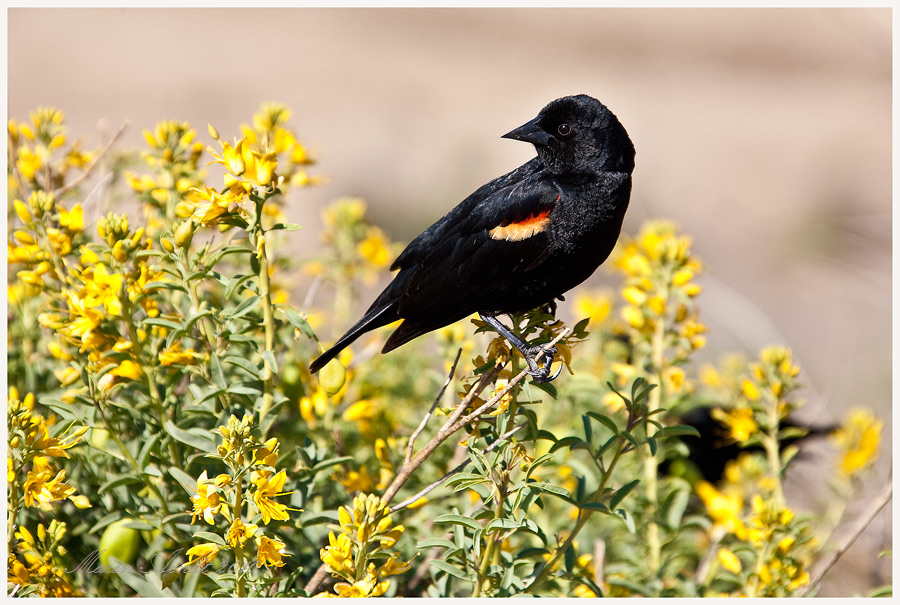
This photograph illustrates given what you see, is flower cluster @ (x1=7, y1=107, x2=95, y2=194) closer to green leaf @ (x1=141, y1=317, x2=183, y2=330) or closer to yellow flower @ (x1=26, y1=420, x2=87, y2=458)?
green leaf @ (x1=141, y1=317, x2=183, y2=330)

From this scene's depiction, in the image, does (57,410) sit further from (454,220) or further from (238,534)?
(454,220)

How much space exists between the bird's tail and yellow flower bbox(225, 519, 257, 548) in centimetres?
63

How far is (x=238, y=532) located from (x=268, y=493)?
95 mm

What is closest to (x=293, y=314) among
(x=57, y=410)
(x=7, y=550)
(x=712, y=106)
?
(x=57, y=410)

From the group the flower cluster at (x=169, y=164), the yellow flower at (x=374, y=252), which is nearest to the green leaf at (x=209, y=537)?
the flower cluster at (x=169, y=164)

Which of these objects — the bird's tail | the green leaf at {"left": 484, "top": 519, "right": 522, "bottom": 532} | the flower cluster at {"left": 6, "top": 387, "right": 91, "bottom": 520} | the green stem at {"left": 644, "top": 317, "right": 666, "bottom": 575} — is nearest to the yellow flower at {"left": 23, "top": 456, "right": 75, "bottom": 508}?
the flower cluster at {"left": 6, "top": 387, "right": 91, "bottom": 520}

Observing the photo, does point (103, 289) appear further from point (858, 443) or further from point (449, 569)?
point (858, 443)

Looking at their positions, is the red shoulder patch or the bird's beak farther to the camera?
the bird's beak

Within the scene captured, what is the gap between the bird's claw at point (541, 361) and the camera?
1852 mm

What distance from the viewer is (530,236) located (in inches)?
86.8

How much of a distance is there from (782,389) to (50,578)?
194cm

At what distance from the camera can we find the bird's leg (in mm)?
1864

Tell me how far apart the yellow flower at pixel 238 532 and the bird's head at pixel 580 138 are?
128cm

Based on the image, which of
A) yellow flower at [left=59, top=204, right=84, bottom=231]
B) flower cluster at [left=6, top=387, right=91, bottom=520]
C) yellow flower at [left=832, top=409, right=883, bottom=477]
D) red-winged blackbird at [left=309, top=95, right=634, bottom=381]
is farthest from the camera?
yellow flower at [left=832, top=409, right=883, bottom=477]
